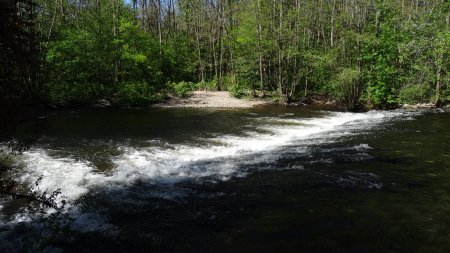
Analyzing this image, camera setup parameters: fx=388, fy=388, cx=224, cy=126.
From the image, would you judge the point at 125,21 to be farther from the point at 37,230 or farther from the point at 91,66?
the point at 37,230

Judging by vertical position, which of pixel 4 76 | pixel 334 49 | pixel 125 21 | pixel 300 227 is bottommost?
pixel 300 227

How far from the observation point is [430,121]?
66.9ft

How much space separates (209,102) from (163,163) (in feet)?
60.6

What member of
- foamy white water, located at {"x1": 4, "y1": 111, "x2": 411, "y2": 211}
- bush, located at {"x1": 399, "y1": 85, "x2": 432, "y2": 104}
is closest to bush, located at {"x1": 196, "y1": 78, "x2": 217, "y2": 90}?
bush, located at {"x1": 399, "y1": 85, "x2": 432, "y2": 104}

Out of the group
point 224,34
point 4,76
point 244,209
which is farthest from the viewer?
point 224,34

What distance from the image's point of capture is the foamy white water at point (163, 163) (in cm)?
1005

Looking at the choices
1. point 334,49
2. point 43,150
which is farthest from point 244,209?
point 334,49

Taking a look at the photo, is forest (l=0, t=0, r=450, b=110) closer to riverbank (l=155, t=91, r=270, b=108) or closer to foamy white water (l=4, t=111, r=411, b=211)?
riverbank (l=155, t=91, r=270, b=108)

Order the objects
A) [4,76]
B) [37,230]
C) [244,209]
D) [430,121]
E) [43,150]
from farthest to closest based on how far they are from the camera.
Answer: [430,121], [43,150], [244,209], [37,230], [4,76]

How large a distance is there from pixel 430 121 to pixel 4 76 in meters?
20.7

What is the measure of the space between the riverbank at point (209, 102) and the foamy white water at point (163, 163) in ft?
39.2

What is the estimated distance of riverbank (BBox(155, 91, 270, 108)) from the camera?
1143 inches

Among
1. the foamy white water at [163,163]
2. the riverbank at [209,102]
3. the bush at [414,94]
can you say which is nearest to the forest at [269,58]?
the bush at [414,94]

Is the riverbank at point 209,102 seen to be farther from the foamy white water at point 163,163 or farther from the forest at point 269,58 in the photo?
the foamy white water at point 163,163
